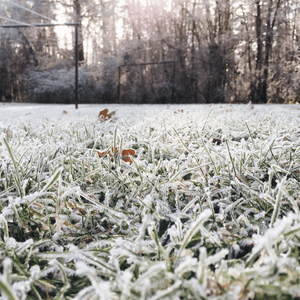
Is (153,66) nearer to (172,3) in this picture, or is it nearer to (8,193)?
(172,3)

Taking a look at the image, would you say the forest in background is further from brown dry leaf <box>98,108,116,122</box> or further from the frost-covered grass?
the frost-covered grass

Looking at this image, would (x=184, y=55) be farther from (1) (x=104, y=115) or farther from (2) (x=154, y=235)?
(2) (x=154, y=235)

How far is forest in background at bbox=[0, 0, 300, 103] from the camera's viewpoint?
943 centimetres

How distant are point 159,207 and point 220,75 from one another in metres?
10.2

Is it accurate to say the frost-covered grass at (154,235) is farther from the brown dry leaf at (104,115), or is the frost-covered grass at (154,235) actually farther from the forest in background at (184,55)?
the forest in background at (184,55)

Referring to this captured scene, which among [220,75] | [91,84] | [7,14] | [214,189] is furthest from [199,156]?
[7,14]

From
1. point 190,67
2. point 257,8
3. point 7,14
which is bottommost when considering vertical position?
point 190,67

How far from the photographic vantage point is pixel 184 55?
1038 cm

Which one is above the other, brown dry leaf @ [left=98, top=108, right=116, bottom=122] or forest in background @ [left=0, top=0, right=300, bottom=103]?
forest in background @ [left=0, top=0, right=300, bottom=103]

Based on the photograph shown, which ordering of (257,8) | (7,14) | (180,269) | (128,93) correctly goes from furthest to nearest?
(7,14)
(128,93)
(257,8)
(180,269)

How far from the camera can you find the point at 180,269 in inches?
15.5

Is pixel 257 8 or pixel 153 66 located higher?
pixel 257 8

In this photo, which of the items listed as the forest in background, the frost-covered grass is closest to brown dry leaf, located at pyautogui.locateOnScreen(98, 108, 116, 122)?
the frost-covered grass

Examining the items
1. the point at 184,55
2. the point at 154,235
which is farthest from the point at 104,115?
the point at 184,55
